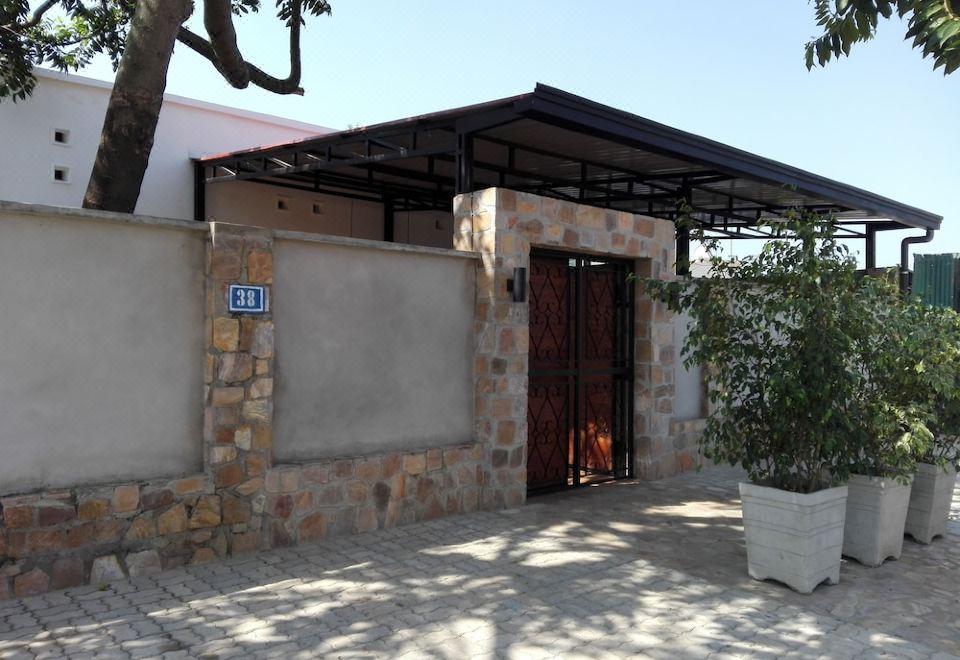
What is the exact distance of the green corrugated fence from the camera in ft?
44.8

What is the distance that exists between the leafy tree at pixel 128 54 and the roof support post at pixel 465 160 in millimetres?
2650

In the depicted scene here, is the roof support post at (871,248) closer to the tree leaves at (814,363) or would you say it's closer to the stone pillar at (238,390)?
the tree leaves at (814,363)

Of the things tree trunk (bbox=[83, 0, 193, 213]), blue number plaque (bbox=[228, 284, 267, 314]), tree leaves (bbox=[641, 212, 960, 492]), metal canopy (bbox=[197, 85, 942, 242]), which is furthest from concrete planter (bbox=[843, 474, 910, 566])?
tree trunk (bbox=[83, 0, 193, 213])

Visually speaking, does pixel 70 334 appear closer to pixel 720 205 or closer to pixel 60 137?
pixel 60 137

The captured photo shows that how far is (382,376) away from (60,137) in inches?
233

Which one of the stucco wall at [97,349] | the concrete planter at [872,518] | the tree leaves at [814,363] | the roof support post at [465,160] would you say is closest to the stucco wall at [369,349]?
the stucco wall at [97,349]

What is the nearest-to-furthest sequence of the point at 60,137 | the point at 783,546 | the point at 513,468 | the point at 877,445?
1. the point at 783,546
2. the point at 877,445
3. the point at 513,468
4. the point at 60,137

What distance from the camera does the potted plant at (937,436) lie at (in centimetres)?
541

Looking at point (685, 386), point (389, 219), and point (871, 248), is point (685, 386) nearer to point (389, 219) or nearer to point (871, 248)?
point (389, 219)

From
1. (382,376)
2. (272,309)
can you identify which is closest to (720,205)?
(382,376)

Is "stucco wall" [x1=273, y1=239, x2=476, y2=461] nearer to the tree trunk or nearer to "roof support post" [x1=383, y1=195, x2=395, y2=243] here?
the tree trunk

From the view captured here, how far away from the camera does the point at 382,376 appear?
6.05 m

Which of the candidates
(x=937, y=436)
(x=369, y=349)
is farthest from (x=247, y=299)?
(x=937, y=436)

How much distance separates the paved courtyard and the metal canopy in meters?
2.60
